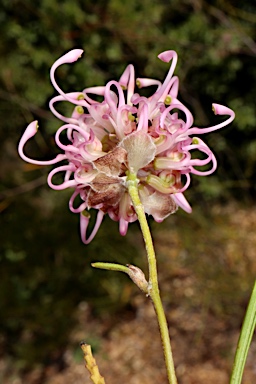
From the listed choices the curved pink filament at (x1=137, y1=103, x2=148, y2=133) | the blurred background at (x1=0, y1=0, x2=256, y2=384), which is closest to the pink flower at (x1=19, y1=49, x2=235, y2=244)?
the curved pink filament at (x1=137, y1=103, x2=148, y2=133)

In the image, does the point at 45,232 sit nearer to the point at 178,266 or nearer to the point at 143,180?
the point at 178,266

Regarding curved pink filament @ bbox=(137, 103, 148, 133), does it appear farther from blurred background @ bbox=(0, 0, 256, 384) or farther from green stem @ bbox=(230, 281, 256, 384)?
blurred background @ bbox=(0, 0, 256, 384)

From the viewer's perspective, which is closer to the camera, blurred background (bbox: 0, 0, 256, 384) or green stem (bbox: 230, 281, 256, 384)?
green stem (bbox: 230, 281, 256, 384)

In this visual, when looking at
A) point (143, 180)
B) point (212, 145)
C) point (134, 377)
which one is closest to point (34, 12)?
point (212, 145)

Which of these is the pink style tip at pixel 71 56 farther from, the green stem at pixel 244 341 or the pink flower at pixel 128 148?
the green stem at pixel 244 341

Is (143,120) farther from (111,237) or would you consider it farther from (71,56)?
(111,237)

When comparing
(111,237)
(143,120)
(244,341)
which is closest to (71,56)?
(143,120)
